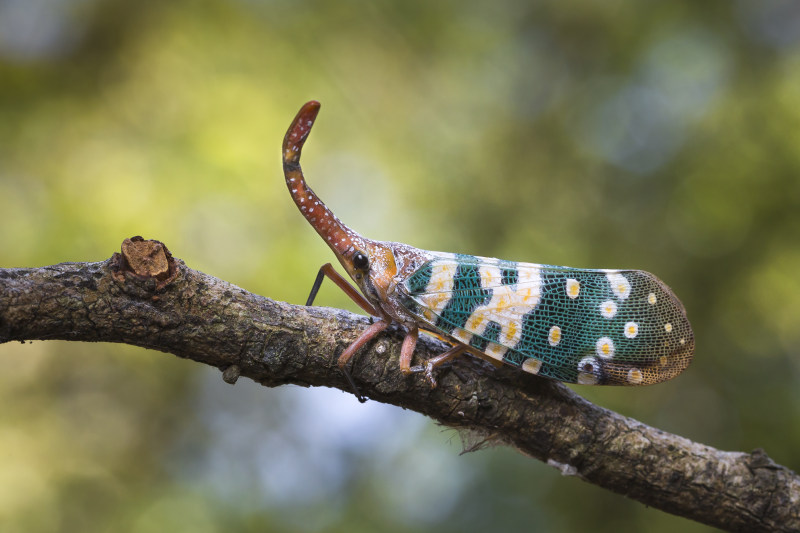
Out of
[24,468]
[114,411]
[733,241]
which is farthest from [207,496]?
[733,241]

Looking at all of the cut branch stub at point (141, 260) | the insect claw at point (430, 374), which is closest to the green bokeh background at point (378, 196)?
the insect claw at point (430, 374)

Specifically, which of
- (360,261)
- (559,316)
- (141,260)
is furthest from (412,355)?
(141,260)

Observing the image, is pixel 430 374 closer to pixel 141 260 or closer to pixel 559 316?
pixel 559 316

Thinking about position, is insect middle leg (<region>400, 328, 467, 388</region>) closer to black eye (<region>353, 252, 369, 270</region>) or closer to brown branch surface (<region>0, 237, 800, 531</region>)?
brown branch surface (<region>0, 237, 800, 531</region>)

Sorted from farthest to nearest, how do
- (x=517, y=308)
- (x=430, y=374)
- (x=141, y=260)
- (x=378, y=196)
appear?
(x=378, y=196)
(x=517, y=308)
(x=430, y=374)
(x=141, y=260)

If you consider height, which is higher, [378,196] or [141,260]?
[378,196]

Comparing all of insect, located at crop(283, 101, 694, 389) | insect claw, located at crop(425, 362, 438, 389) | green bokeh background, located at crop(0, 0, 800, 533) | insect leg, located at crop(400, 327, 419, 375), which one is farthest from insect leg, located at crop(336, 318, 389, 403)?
green bokeh background, located at crop(0, 0, 800, 533)

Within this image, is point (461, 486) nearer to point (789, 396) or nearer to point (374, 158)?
point (789, 396)
